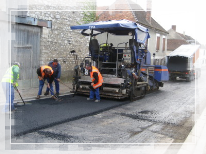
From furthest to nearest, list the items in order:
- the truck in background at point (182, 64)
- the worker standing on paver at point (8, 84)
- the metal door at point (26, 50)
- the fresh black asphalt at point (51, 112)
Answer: the truck in background at point (182, 64)
the metal door at point (26, 50)
the worker standing on paver at point (8, 84)
the fresh black asphalt at point (51, 112)

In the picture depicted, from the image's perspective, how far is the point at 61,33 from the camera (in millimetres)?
12094

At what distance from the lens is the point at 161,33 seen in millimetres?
25516

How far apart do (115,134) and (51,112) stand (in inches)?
80.3

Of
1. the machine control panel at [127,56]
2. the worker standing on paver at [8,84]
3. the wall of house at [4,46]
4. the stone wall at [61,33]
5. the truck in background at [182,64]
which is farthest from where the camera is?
the truck in background at [182,64]

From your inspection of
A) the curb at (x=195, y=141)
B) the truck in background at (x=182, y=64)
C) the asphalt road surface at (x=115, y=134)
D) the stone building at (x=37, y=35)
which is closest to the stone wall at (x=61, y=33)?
the stone building at (x=37, y=35)

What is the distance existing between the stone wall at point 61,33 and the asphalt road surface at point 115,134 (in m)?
5.46

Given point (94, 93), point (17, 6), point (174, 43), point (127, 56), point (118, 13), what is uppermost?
point (118, 13)

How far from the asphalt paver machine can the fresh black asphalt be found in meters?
0.52

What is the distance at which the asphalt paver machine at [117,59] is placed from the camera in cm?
826

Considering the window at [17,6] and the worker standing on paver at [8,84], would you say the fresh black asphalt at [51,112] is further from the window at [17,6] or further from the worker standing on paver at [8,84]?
the window at [17,6]

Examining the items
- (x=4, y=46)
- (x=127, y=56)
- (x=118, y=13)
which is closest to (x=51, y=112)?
(x=127, y=56)

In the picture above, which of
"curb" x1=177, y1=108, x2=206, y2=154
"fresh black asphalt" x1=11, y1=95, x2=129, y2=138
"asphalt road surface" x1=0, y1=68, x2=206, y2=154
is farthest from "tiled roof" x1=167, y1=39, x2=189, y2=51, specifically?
"curb" x1=177, y1=108, x2=206, y2=154

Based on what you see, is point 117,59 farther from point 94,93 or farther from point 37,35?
point 37,35

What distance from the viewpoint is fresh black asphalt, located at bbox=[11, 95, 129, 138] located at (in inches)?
204
